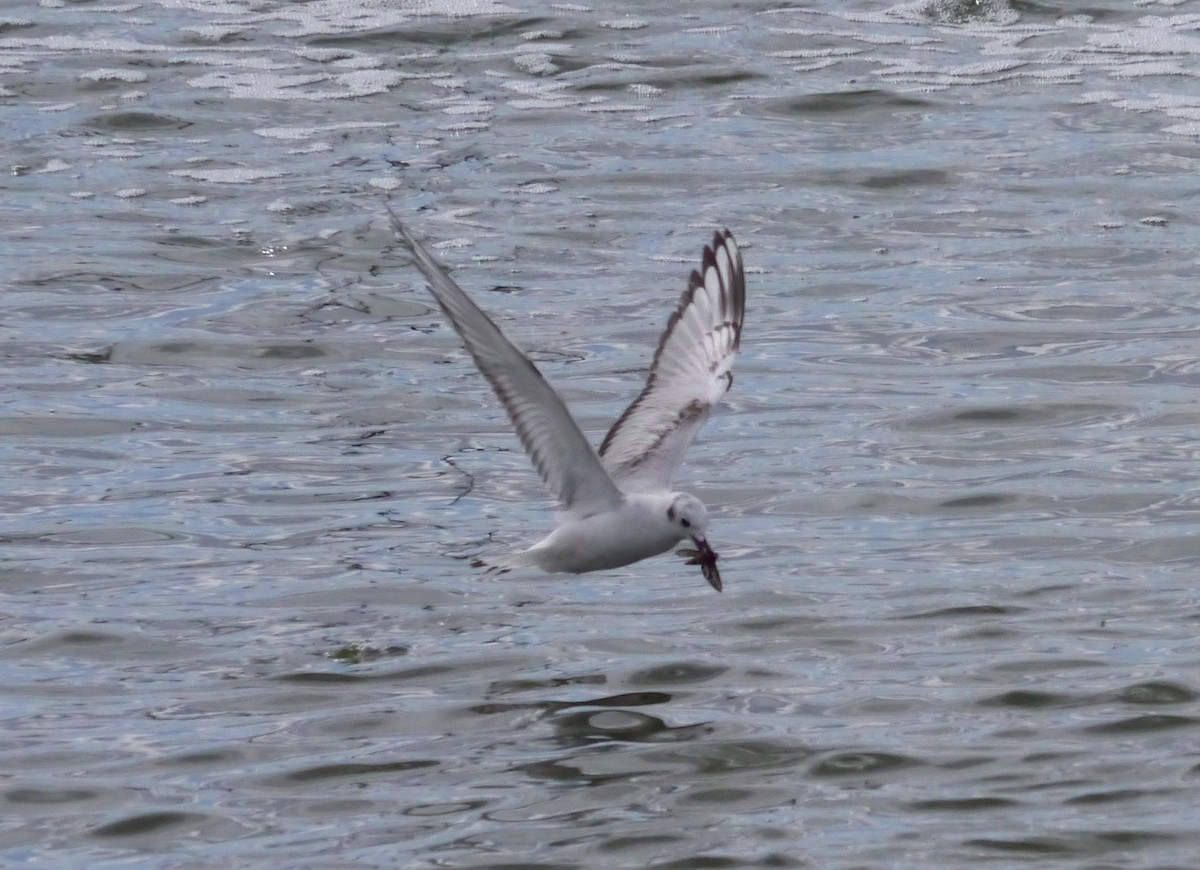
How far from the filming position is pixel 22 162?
17.0 meters

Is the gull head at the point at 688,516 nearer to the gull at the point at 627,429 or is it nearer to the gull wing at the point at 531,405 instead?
the gull at the point at 627,429

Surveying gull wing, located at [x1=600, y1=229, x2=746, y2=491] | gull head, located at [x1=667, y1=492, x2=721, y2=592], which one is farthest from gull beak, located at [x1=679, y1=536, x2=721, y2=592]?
gull wing, located at [x1=600, y1=229, x2=746, y2=491]

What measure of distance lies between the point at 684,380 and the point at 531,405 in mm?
1793

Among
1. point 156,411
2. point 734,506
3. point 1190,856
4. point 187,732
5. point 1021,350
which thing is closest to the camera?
point 1190,856

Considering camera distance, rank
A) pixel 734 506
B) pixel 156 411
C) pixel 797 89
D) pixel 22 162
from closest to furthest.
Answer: pixel 734 506, pixel 156 411, pixel 22 162, pixel 797 89

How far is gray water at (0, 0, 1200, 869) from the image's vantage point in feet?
24.6

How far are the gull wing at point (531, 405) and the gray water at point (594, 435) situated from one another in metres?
0.76

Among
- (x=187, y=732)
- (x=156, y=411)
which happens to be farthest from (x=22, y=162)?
(x=187, y=732)

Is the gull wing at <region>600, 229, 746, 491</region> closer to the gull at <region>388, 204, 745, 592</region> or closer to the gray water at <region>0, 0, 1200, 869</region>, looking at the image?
the gull at <region>388, 204, 745, 592</region>

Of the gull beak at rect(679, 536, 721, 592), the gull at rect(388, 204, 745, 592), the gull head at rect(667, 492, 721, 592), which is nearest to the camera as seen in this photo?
the gull at rect(388, 204, 745, 592)

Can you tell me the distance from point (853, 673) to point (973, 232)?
7.48 m

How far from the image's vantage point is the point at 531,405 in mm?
7938

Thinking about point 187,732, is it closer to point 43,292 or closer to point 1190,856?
point 1190,856

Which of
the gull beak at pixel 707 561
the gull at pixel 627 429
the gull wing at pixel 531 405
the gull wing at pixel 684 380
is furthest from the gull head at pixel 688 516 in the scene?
the gull wing at pixel 684 380
